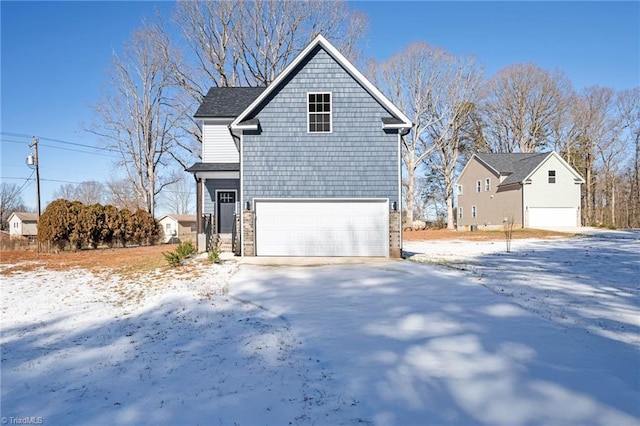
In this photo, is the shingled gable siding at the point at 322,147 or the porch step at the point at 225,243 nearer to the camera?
the shingled gable siding at the point at 322,147

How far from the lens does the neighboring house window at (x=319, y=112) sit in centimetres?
1272

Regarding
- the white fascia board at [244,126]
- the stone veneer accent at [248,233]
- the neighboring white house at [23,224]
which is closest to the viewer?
the white fascia board at [244,126]

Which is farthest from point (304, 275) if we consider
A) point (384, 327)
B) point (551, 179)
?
point (551, 179)

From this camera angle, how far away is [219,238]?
51.4ft

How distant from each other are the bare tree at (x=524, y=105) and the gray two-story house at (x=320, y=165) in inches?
1153

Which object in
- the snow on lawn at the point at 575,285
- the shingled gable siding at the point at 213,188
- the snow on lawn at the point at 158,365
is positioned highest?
the shingled gable siding at the point at 213,188

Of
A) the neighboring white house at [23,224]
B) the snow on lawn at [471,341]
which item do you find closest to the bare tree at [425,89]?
the snow on lawn at [471,341]

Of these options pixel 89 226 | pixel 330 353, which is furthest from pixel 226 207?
pixel 330 353

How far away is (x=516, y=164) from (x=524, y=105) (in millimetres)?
9830

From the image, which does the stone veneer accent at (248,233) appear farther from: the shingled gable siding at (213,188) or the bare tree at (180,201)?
the bare tree at (180,201)

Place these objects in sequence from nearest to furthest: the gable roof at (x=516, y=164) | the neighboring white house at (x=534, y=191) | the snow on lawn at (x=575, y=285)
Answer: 1. the snow on lawn at (x=575, y=285)
2. the neighboring white house at (x=534, y=191)
3. the gable roof at (x=516, y=164)

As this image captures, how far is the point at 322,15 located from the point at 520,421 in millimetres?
29765
